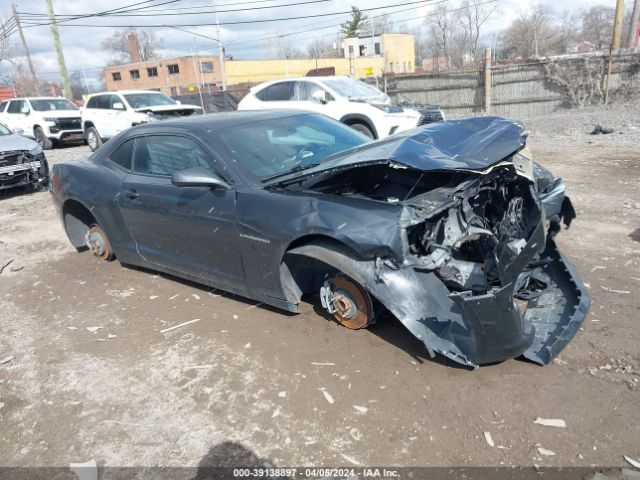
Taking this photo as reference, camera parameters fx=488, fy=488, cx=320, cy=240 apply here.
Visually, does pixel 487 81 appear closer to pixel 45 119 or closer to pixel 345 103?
pixel 345 103

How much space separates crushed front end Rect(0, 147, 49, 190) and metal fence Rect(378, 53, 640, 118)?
46.6 feet

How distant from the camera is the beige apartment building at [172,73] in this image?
184 ft

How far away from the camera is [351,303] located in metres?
3.47

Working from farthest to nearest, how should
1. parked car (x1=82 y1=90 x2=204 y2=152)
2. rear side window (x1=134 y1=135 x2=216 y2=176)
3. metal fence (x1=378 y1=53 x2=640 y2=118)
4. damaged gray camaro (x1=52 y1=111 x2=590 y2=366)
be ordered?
metal fence (x1=378 y1=53 x2=640 y2=118) < parked car (x1=82 y1=90 x2=204 y2=152) < rear side window (x1=134 y1=135 x2=216 y2=176) < damaged gray camaro (x1=52 y1=111 x2=590 y2=366)

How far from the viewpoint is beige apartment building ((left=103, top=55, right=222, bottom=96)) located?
56062 mm

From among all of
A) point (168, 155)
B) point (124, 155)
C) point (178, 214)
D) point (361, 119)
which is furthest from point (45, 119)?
point (178, 214)

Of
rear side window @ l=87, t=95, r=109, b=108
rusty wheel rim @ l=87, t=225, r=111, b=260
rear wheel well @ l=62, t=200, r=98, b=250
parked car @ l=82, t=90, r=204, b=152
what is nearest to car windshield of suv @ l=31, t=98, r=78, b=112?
parked car @ l=82, t=90, r=204, b=152

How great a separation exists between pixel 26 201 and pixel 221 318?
299 inches

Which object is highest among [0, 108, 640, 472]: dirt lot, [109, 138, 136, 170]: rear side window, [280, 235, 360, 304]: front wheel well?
[109, 138, 136, 170]: rear side window

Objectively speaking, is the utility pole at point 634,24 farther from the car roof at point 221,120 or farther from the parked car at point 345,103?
the car roof at point 221,120

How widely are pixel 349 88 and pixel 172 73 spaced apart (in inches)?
2037

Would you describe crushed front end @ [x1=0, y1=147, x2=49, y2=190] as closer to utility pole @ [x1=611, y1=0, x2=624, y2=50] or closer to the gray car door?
the gray car door

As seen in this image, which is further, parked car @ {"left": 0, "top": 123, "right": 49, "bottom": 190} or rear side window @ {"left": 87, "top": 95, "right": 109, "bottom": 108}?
rear side window @ {"left": 87, "top": 95, "right": 109, "bottom": 108}

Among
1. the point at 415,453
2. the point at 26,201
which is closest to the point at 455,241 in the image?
the point at 415,453
